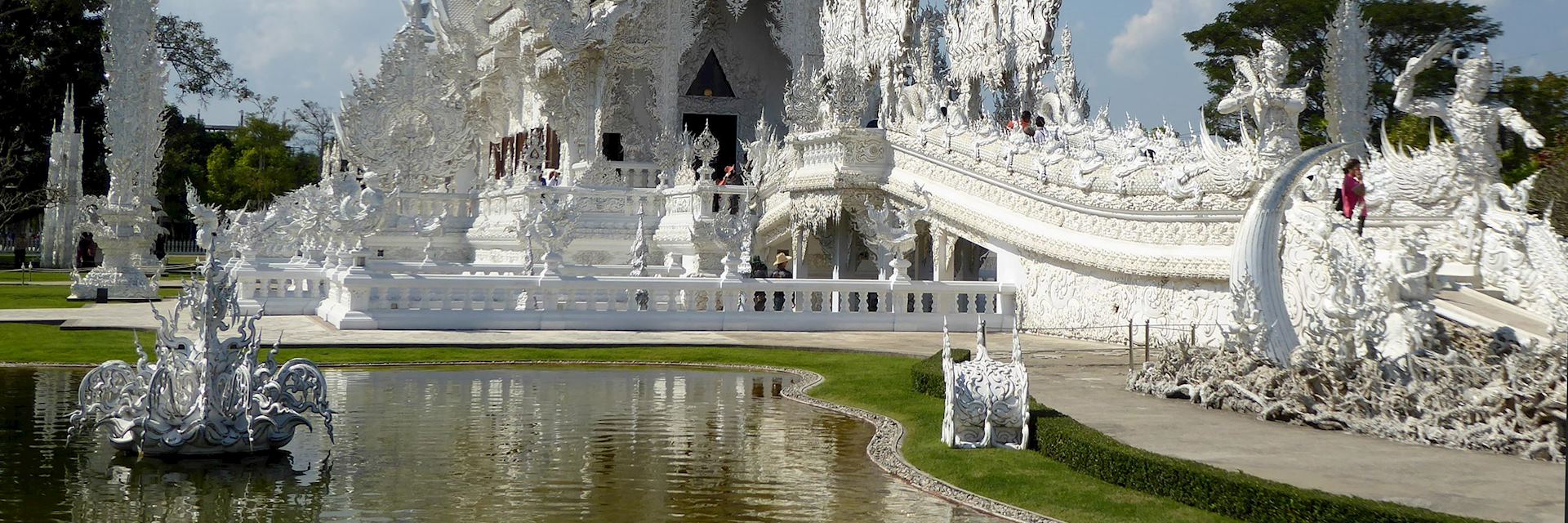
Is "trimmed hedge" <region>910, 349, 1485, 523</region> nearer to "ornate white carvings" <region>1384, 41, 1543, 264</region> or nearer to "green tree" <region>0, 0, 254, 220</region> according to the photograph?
"ornate white carvings" <region>1384, 41, 1543, 264</region>

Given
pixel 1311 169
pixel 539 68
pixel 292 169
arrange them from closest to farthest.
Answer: pixel 1311 169 → pixel 539 68 → pixel 292 169

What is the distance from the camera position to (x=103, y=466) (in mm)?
7637

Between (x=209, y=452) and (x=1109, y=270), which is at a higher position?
(x=1109, y=270)

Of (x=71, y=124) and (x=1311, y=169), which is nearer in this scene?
(x=1311, y=169)

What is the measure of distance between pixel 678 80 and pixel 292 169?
125 ft

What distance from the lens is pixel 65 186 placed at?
132ft

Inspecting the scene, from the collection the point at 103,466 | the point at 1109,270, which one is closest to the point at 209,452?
the point at 103,466

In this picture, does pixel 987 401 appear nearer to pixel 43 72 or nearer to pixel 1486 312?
pixel 1486 312

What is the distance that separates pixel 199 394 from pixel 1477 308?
27.4 ft

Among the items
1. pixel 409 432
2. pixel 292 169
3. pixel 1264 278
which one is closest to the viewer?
pixel 409 432

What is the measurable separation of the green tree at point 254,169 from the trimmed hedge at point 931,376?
50.1 meters

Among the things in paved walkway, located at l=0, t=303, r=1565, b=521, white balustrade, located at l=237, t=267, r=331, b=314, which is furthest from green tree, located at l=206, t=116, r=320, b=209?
paved walkway, located at l=0, t=303, r=1565, b=521

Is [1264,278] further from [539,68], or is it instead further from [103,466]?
[539,68]

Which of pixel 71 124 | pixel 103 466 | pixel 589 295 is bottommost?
pixel 103 466
